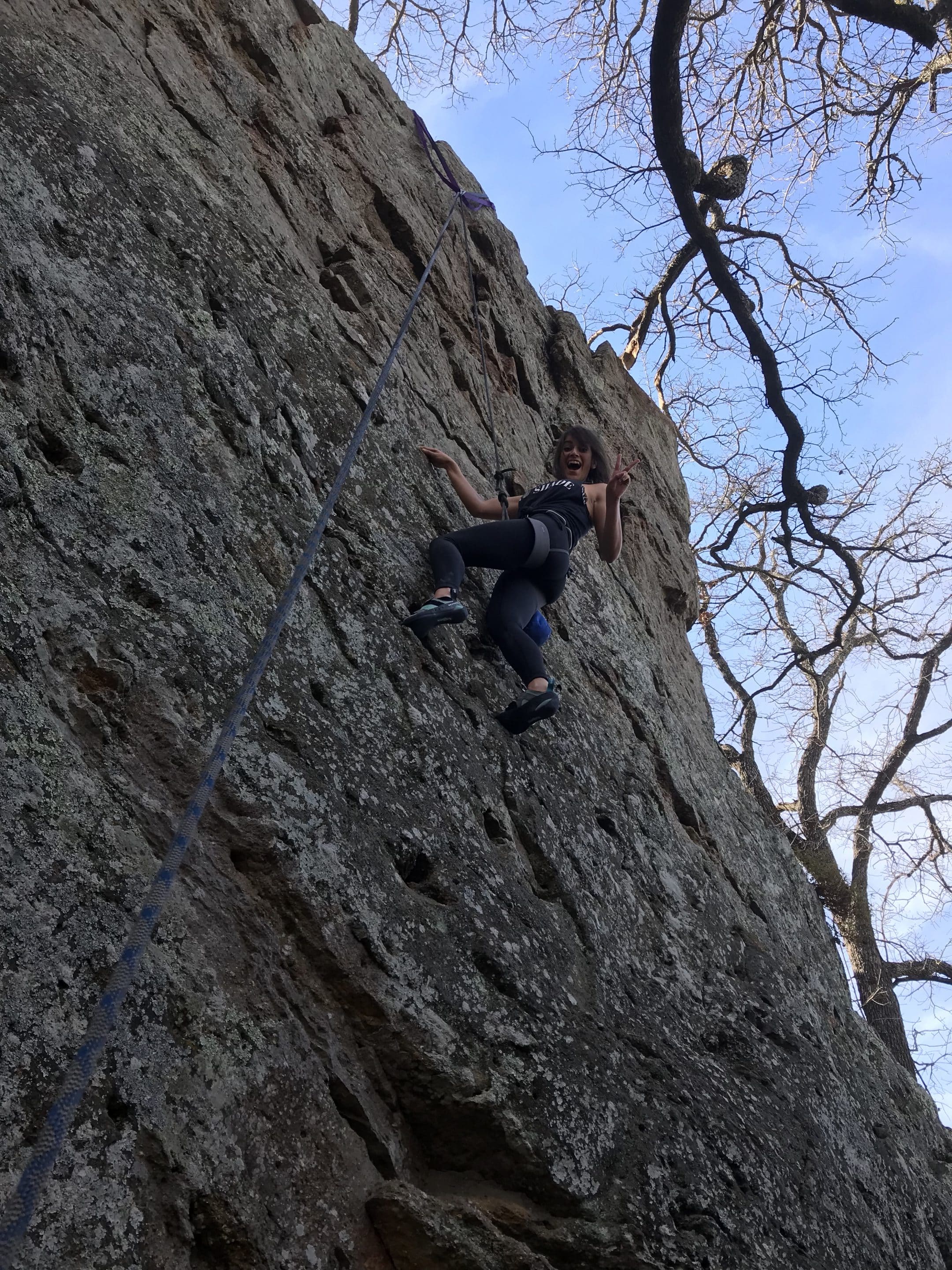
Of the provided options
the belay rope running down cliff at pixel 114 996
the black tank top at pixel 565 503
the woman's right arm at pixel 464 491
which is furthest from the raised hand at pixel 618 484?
the belay rope running down cliff at pixel 114 996

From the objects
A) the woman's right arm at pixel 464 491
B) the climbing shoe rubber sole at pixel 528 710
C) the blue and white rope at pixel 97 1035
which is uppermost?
the woman's right arm at pixel 464 491

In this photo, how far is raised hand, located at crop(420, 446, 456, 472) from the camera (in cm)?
504

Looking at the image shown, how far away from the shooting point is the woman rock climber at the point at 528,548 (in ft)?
13.7

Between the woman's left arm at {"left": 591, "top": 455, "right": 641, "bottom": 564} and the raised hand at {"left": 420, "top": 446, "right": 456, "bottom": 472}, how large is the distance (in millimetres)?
762

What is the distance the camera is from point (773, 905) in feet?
18.2

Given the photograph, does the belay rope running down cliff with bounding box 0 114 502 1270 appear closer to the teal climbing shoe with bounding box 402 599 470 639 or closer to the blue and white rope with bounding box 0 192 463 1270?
the blue and white rope with bounding box 0 192 463 1270

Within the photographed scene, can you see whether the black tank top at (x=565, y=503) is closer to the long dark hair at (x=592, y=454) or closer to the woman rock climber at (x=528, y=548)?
the woman rock climber at (x=528, y=548)

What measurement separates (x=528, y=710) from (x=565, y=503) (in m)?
1.37

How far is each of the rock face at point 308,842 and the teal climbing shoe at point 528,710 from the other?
0.27 ft

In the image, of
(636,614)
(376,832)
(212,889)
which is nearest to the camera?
(212,889)

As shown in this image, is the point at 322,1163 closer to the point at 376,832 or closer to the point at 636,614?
the point at 376,832

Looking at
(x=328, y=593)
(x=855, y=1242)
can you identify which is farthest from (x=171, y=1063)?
(x=855, y=1242)

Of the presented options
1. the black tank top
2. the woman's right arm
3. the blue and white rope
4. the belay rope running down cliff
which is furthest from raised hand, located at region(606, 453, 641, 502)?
the blue and white rope

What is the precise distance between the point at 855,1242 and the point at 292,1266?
92.0 inches
